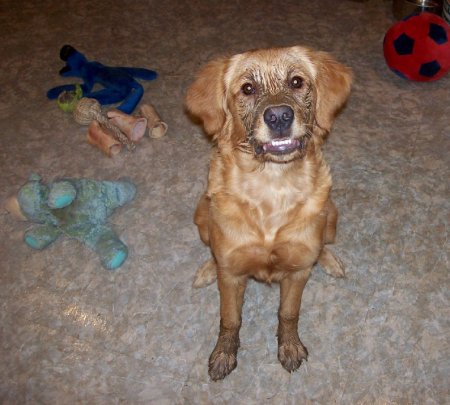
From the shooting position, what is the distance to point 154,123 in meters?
3.34

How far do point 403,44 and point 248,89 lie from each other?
1.96 metres

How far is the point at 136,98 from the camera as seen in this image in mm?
3500

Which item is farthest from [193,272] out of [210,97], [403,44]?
[403,44]

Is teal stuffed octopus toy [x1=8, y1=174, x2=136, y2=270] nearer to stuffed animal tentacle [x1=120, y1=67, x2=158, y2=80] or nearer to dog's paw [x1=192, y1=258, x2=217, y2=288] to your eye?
dog's paw [x1=192, y1=258, x2=217, y2=288]

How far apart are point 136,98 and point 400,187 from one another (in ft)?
6.31

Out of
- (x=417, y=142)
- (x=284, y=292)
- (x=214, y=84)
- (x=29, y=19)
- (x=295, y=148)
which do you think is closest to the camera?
(x=295, y=148)

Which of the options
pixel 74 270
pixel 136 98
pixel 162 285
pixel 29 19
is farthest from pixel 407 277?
pixel 29 19

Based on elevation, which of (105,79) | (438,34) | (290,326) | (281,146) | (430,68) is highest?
(281,146)

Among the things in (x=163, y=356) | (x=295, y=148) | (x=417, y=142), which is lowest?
(x=163, y=356)

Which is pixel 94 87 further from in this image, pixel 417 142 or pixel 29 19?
pixel 417 142

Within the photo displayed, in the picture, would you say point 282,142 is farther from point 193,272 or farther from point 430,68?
point 430,68

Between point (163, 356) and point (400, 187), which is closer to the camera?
point (163, 356)

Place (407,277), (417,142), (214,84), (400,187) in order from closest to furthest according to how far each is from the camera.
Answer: (214,84)
(407,277)
(400,187)
(417,142)

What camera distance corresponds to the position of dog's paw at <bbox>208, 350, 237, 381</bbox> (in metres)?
2.29
